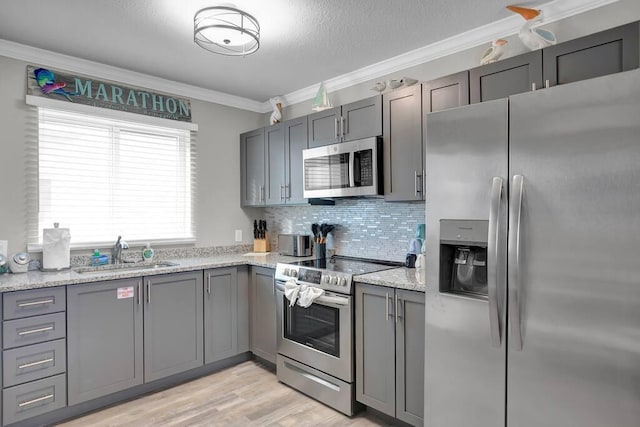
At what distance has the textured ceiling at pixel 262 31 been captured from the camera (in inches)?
86.2

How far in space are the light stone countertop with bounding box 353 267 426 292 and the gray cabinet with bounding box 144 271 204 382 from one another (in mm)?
1391

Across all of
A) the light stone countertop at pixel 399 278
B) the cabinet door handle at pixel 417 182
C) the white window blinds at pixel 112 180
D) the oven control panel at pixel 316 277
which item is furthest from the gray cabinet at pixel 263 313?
the cabinet door handle at pixel 417 182

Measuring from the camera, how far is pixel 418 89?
2496mm

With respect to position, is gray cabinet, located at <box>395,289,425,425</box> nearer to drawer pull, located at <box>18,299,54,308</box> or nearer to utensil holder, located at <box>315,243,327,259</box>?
utensil holder, located at <box>315,243,327,259</box>

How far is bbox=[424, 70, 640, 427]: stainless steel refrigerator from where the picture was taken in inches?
52.8

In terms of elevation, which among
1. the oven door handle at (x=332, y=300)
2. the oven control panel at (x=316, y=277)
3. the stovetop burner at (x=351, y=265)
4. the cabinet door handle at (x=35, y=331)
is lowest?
the cabinet door handle at (x=35, y=331)

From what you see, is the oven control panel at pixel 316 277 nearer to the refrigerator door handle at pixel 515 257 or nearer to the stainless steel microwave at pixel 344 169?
the stainless steel microwave at pixel 344 169

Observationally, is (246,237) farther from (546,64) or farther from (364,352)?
(546,64)

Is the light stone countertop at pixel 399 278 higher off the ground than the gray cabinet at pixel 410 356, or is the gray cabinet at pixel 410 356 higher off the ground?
the light stone countertop at pixel 399 278

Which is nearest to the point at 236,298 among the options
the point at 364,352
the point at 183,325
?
the point at 183,325

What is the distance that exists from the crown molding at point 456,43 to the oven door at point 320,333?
6.05ft

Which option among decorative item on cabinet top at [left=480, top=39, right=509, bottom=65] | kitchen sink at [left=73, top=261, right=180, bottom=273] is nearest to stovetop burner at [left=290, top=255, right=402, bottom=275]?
kitchen sink at [left=73, top=261, right=180, bottom=273]

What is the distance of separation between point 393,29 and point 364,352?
210 centimetres

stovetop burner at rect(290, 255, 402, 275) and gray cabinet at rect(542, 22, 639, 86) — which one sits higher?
gray cabinet at rect(542, 22, 639, 86)
